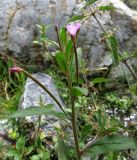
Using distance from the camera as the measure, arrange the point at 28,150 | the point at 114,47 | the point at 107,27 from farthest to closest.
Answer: the point at 107,27, the point at 28,150, the point at 114,47

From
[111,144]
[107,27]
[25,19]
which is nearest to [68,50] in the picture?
[111,144]

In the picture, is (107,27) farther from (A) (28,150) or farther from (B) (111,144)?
(B) (111,144)

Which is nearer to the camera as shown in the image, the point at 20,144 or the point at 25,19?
Answer: the point at 20,144

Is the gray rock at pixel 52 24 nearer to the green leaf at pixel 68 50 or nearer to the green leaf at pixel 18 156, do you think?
the green leaf at pixel 18 156

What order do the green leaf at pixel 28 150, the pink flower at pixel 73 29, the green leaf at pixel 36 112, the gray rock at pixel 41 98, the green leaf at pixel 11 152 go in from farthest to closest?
the gray rock at pixel 41 98 < the green leaf at pixel 28 150 < the green leaf at pixel 11 152 < the green leaf at pixel 36 112 < the pink flower at pixel 73 29

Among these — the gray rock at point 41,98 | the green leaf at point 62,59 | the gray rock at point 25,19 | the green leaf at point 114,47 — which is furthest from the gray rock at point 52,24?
the green leaf at point 62,59

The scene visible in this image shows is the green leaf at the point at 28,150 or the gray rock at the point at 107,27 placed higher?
the green leaf at the point at 28,150

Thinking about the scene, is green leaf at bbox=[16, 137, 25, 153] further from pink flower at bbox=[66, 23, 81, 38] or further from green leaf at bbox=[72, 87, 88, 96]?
pink flower at bbox=[66, 23, 81, 38]
